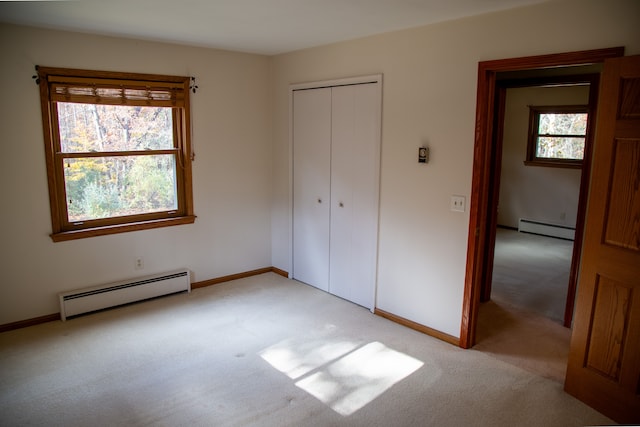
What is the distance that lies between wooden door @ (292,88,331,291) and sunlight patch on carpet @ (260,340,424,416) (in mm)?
1188

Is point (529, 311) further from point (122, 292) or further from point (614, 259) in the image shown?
point (122, 292)

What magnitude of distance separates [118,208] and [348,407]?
2699mm

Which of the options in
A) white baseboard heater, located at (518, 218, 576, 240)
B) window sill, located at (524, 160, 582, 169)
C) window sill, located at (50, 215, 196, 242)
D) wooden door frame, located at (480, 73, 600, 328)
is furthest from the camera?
white baseboard heater, located at (518, 218, 576, 240)

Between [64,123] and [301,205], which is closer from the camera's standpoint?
[64,123]

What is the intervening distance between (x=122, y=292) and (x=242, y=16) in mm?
2579

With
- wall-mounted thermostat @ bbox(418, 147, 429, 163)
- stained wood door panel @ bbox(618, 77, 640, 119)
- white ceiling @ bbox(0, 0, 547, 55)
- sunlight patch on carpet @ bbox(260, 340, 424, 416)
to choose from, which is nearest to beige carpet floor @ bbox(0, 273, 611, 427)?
sunlight patch on carpet @ bbox(260, 340, 424, 416)

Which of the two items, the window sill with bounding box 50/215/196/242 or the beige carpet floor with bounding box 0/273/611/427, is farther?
the window sill with bounding box 50/215/196/242

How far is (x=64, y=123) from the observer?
3.56m

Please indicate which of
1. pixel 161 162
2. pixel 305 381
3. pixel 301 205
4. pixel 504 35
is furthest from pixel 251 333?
pixel 504 35

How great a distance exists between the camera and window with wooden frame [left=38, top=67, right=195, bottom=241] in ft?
11.5

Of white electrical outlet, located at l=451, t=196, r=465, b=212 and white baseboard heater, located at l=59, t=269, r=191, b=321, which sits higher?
white electrical outlet, located at l=451, t=196, r=465, b=212

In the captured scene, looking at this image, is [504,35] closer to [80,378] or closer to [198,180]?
[198,180]

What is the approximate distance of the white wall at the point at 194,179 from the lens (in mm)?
3344

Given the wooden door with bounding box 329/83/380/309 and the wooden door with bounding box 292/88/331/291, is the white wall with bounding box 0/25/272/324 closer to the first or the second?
the wooden door with bounding box 292/88/331/291
